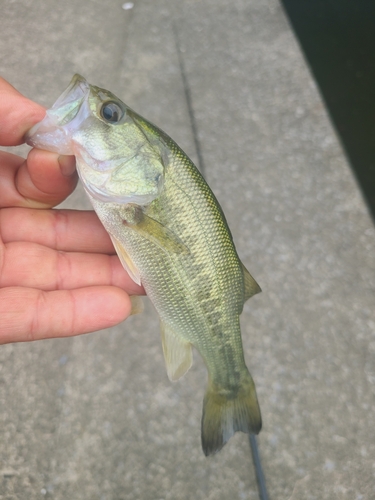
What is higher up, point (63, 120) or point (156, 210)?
point (63, 120)

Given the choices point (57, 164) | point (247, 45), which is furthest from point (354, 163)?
point (57, 164)

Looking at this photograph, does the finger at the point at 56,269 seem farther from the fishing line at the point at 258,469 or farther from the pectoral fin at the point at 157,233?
the fishing line at the point at 258,469

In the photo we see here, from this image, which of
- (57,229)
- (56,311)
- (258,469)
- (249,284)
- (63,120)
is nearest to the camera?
(63,120)

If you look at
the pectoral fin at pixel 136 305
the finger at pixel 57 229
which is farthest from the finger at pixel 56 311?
the finger at pixel 57 229

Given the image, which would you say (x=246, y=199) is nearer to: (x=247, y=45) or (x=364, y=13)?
(x=247, y=45)

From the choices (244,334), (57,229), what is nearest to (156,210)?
(57,229)

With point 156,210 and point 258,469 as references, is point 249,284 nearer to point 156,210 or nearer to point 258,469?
point 156,210

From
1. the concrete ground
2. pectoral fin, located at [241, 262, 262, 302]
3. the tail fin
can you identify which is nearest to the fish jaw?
pectoral fin, located at [241, 262, 262, 302]
